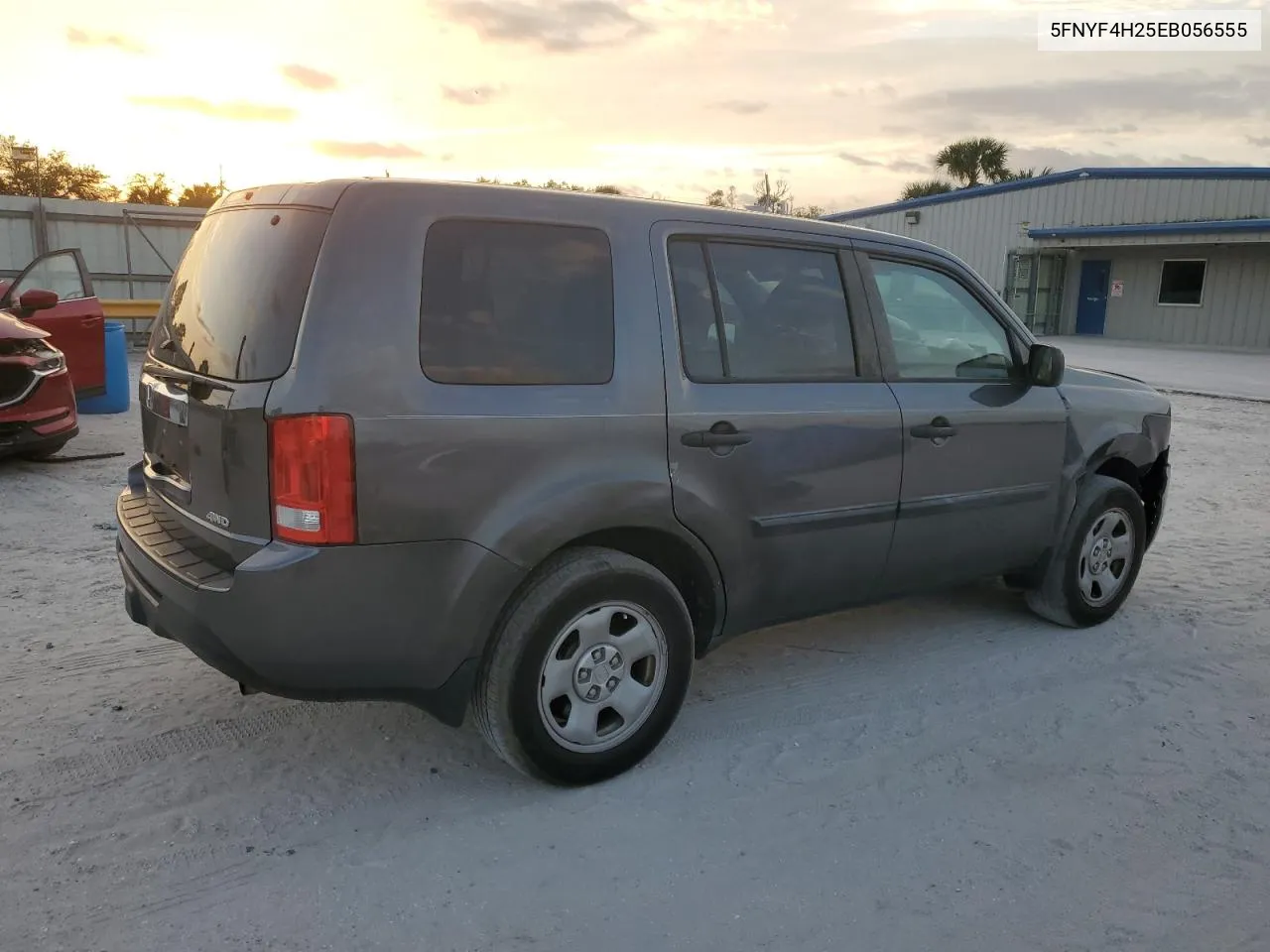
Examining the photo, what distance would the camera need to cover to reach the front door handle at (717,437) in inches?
129

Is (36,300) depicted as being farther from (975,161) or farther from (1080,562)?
(975,161)

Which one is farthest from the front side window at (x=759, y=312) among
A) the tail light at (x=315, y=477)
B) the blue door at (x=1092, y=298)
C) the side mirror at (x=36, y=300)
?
the blue door at (x=1092, y=298)

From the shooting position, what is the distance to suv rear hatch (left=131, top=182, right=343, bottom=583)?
8.91 ft

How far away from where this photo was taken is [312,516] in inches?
105

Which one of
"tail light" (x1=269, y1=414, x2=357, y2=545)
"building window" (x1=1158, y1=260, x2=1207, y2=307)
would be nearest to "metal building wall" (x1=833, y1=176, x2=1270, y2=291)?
"building window" (x1=1158, y1=260, x2=1207, y2=307)

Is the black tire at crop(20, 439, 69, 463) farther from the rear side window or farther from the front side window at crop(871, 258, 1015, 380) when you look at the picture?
the front side window at crop(871, 258, 1015, 380)

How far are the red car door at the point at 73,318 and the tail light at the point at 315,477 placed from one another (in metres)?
7.27

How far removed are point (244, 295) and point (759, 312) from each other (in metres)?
1.74

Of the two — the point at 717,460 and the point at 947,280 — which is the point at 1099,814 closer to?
the point at 717,460

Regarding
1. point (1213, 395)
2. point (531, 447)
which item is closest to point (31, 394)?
point (531, 447)

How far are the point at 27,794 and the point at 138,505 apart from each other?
3.22 ft

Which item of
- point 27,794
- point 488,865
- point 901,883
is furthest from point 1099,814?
point 27,794

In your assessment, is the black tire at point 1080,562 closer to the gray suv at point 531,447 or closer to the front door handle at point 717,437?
the gray suv at point 531,447

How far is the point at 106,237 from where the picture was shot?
18.4 m
